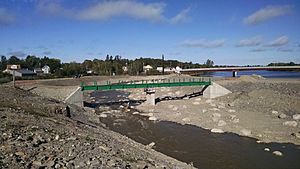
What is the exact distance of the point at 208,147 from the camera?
26266 millimetres

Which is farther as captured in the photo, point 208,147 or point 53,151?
point 208,147

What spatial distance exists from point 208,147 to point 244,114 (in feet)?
49.7

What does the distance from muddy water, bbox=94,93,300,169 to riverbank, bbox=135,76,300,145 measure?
2.04 metres

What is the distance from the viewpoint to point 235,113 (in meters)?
40.5

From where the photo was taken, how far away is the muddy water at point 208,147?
72.1 feet

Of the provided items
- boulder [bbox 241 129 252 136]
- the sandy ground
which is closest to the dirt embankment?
boulder [bbox 241 129 252 136]

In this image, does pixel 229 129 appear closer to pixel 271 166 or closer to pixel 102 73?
pixel 271 166

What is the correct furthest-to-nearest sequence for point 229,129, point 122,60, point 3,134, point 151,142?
1. point 122,60
2. point 229,129
3. point 151,142
4. point 3,134

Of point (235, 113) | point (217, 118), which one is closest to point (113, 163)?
point (217, 118)

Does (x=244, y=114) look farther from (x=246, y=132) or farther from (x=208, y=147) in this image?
(x=208, y=147)

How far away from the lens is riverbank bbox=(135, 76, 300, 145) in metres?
30.5

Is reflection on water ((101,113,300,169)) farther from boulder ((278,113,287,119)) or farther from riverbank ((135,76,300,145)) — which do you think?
boulder ((278,113,287,119))

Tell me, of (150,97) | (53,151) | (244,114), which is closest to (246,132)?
(244,114)

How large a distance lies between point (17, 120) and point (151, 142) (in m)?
11.9
